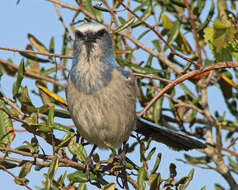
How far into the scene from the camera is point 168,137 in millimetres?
4445

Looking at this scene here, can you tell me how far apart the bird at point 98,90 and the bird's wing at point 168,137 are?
17 mm

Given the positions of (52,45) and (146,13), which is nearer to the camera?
(146,13)

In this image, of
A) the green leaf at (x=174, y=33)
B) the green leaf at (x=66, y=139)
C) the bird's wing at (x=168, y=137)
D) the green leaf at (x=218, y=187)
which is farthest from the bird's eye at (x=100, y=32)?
the green leaf at (x=218, y=187)

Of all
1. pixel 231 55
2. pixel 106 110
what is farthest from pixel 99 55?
pixel 231 55

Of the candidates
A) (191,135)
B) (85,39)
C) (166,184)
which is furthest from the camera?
(191,135)

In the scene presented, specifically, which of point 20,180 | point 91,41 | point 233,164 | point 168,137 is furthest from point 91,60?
point 233,164

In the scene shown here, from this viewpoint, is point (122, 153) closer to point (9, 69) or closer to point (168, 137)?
point (168, 137)

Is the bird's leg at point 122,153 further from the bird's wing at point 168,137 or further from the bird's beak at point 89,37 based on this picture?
the bird's beak at point 89,37

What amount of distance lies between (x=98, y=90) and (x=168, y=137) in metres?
1.03

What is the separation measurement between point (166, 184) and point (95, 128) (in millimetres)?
1116

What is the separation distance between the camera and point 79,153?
10.7 feet

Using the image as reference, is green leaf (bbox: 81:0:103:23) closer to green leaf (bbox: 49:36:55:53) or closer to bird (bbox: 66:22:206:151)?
bird (bbox: 66:22:206:151)

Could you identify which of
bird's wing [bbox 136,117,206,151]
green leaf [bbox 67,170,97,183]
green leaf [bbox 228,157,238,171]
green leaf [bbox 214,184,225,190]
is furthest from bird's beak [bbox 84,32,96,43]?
green leaf [bbox 214,184,225,190]

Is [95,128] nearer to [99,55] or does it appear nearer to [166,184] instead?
[99,55]
